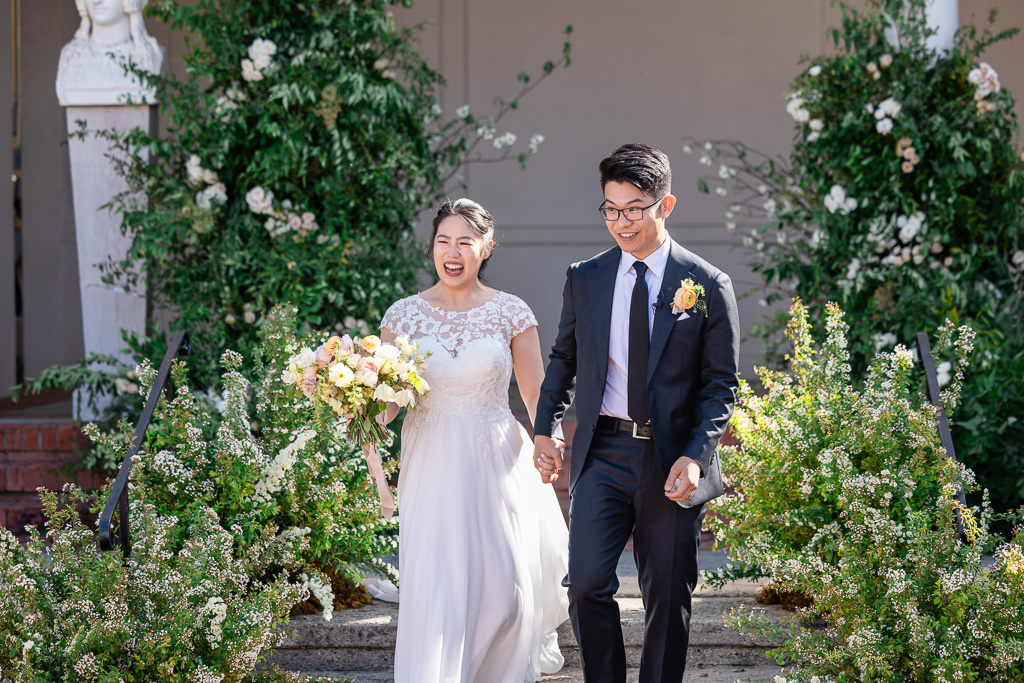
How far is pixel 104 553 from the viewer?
3.22 m

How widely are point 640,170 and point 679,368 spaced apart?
2.06ft

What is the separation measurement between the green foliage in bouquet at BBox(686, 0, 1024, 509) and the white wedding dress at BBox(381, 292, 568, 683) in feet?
7.42

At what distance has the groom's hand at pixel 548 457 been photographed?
322 cm

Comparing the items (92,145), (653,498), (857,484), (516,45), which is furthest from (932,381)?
(516,45)

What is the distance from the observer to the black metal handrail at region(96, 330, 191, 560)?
11.1 ft

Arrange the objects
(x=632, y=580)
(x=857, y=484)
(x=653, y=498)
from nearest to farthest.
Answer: (x=653, y=498), (x=857, y=484), (x=632, y=580)

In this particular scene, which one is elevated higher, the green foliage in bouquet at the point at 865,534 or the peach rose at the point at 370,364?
the peach rose at the point at 370,364

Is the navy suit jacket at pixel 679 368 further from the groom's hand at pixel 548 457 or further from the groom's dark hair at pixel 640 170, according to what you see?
the groom's dark hair at pixel 640 170

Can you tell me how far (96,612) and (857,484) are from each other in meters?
2.54

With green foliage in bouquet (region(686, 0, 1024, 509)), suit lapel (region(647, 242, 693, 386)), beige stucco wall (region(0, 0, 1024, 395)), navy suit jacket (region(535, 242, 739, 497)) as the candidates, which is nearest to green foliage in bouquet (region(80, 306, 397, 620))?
navy suit jacket (region(535, 242, 739, 497))

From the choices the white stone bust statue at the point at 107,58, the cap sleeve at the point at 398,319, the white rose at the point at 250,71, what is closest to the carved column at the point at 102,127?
the white stone bust statue at the point at 107,58

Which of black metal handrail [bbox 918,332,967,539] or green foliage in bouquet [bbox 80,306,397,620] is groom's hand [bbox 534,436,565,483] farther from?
black metal handrail [bbox 918,332,967,539]

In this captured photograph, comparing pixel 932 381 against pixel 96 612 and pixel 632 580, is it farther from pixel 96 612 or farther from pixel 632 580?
pixel 96 612

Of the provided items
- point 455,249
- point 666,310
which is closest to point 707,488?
point 666,310
